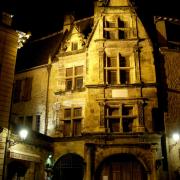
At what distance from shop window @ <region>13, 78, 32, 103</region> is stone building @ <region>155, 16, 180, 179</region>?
9.52 metres

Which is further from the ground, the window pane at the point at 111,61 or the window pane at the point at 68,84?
the window pane at the point at 111,61

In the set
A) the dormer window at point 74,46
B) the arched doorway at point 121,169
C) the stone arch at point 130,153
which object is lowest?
the arched doorway at point 121,169

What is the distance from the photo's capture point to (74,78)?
18828 millimetres

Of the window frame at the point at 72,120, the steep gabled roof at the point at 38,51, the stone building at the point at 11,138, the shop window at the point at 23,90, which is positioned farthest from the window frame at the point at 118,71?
the shop window at the point at 23,90

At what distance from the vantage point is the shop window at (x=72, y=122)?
17.7m

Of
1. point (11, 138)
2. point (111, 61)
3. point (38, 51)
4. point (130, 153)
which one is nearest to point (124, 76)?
point (111, 61)

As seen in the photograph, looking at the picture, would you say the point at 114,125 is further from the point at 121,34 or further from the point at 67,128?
the point at 121,34

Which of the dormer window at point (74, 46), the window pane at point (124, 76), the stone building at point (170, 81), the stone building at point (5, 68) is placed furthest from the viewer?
the dormer window at point (74, 46)

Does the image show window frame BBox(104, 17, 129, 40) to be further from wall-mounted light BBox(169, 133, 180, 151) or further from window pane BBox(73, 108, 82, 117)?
wall-mounted light BBox(169, 133, 180, 151)

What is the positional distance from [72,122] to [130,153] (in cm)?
426

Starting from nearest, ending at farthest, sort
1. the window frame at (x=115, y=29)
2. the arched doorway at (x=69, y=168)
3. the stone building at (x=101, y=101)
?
1. the stone building at (x=101, y=101)
2. the arched doorway at (x=69, y=168)
3. the window frame at (x=115, y=29)

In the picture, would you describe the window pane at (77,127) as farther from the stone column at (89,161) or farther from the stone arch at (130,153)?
the stone arch at (130,153)

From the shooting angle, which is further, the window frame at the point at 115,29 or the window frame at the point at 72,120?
the window frame at the point at 115,29

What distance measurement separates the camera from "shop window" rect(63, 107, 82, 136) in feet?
58.1
